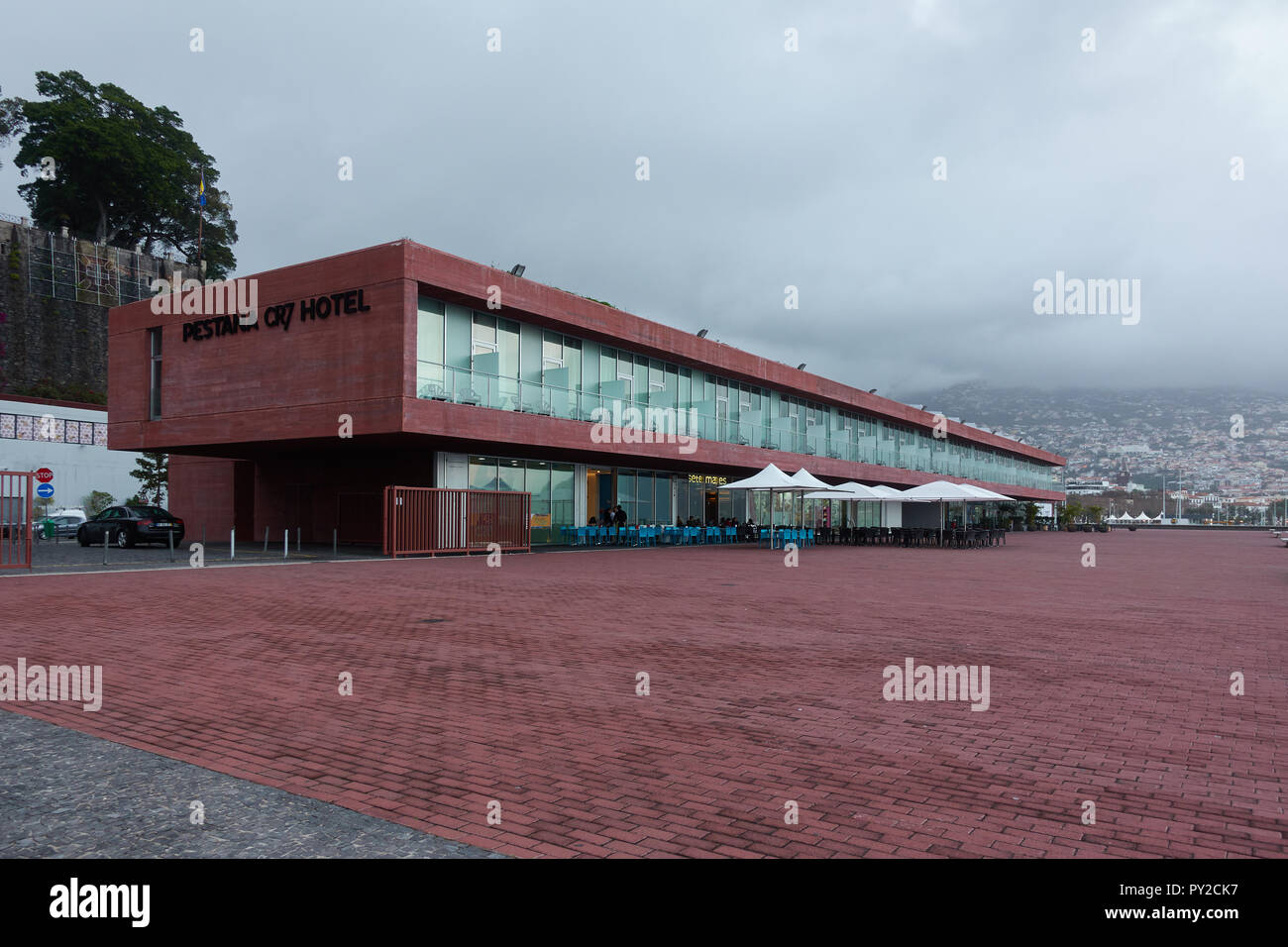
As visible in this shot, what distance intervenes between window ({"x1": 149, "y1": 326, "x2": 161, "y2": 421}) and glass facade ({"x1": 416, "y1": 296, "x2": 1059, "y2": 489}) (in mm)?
11963

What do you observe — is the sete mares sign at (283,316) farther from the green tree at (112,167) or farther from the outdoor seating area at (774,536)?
the green tree at (112,167)

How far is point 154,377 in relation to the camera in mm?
29875

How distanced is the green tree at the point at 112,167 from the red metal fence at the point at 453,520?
4560cm

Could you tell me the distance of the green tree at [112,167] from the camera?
63438 millimetres

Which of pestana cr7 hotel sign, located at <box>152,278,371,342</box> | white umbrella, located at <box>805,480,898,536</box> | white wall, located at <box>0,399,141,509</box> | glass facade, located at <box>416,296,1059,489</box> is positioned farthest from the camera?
white wall, located at <box>0,399,141,509</box>

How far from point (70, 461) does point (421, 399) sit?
118 feet

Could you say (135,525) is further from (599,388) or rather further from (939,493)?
(939,493)

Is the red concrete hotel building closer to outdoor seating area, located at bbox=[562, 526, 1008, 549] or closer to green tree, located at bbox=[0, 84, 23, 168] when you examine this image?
outdoor seating area, located at bbox=[562, 526, 1008, 549]

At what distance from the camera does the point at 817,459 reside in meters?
44.5

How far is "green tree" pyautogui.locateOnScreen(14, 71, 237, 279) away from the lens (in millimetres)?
63438

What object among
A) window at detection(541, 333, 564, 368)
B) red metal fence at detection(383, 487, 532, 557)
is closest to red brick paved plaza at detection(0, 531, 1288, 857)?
red metal fence at detection(383, 487, 532, 557)

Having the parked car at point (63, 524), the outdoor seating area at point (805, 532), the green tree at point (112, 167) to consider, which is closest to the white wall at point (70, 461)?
the parked car at point (63, 524)

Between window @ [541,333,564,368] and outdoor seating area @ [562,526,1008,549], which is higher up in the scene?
window @ [541,333,564,368]
